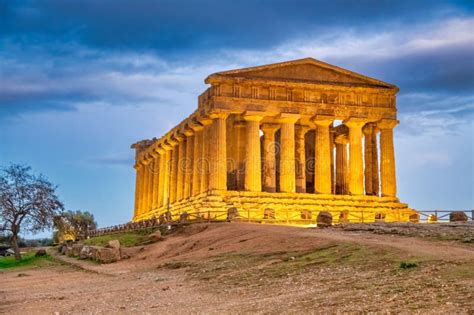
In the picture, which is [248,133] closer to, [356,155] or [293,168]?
[293,168]

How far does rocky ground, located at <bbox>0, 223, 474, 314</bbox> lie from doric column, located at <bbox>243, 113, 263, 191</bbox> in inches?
749

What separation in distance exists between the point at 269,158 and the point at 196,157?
6.61 meters

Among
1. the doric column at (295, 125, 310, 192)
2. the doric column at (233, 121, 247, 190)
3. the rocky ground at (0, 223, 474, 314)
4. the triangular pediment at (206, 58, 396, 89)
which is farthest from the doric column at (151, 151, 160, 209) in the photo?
the rocky ground at (0, 223, 474, 314)

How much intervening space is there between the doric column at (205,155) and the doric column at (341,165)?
14.0m

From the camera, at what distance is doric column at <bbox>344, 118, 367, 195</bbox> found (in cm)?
5629

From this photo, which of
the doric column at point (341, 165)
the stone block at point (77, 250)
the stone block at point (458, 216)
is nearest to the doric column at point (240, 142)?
the doric column at point (341, 165)

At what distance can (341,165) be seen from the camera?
6544cm

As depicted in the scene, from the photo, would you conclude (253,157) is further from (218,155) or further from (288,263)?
(288,263)

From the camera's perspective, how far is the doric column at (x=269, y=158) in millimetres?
55281

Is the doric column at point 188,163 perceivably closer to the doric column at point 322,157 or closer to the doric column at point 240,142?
the doric column at point 240,142

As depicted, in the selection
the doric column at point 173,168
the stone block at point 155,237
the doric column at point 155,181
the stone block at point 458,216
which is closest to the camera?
the stone block at point 458,216

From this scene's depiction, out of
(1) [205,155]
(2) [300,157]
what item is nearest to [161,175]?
(1) [205,155]

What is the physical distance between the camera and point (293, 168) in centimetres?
5438

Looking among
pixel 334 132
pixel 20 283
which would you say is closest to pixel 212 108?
pixel 334 132
